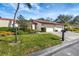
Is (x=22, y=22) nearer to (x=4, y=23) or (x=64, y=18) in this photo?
(x=4, y=23)

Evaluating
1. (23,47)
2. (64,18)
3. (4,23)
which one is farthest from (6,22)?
(64,18)

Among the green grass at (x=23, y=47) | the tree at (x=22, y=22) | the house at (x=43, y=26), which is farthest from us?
the house at (x=43, y=26)

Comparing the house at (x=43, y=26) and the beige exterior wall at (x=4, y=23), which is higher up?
the beige exterior wall at (x=4, y=23)

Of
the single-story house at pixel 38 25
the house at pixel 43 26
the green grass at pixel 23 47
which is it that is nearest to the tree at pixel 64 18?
the single-story house at pixel 38 25

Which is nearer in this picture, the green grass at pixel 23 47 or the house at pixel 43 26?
the green grass at pixel 23 47

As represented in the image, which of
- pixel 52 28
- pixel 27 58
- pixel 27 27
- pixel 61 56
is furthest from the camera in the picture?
pixel 52 28

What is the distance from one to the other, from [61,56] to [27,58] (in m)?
2.17

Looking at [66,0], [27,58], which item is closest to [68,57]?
[27,58]

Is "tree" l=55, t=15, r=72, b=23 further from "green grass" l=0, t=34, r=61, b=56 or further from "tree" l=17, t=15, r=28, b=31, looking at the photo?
"green grass" l=0, t=34, r=61, b=56

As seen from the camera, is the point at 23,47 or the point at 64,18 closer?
the point at 23,47

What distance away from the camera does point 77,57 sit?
11109 millimetres

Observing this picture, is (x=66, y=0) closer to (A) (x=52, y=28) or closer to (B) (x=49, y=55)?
(B) (x=49, y=55)

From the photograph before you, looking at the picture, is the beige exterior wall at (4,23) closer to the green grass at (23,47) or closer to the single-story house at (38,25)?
the single-story house at (38,25)

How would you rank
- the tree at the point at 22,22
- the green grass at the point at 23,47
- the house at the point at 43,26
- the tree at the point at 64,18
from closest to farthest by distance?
the green grass at the point at 23,47, the tree at the point at 22,22, the house at the point at 43,26, the tree at the point at 64,18
